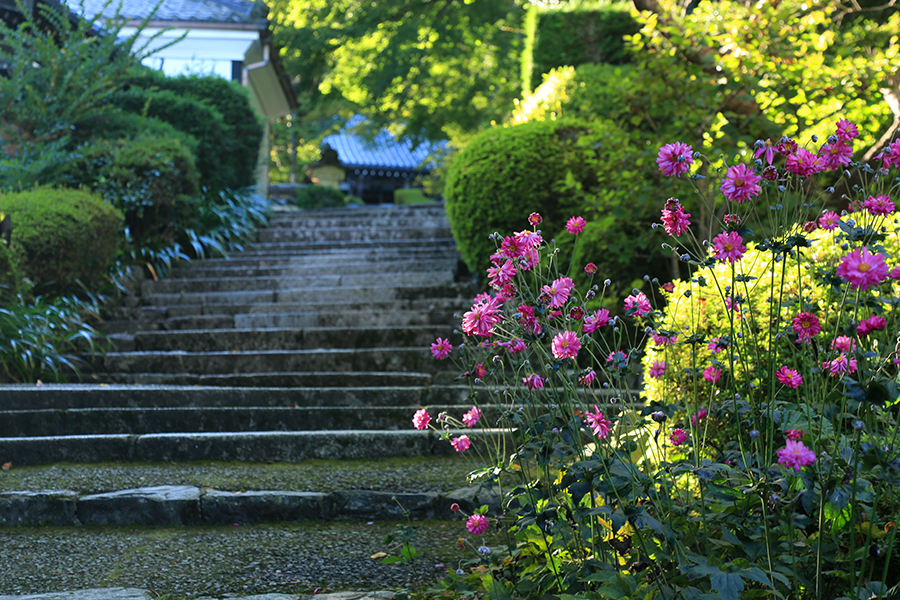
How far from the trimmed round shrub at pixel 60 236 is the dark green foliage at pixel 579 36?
5.43m

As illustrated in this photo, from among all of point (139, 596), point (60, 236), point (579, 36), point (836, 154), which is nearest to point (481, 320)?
point (836, 154)

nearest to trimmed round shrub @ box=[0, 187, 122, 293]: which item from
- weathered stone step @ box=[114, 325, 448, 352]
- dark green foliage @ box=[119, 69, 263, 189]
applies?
weathered stone step @ box=[114, 325, 448, 352]

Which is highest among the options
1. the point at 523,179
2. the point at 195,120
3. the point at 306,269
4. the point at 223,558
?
the point at 195,120

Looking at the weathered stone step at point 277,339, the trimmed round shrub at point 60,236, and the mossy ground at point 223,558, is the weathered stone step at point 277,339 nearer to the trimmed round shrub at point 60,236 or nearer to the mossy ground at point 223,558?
the trimmed round shrub at point 60,236

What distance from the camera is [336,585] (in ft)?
6.66

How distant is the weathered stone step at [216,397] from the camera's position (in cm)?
400

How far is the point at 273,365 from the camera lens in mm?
4953

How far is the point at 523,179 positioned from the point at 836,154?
3.78 m

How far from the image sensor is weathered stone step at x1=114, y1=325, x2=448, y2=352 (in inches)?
206

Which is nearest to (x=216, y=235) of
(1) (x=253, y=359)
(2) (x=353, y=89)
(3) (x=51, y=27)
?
(1) (x=253, y=359)

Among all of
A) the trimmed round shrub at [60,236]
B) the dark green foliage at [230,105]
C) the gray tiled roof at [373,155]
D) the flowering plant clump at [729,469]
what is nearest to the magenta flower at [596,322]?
the flowering plant clump at [729,469]

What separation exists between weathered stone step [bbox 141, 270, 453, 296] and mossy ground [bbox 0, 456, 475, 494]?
3670 mm

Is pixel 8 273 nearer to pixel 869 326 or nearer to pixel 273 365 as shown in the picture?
pixel 273 365

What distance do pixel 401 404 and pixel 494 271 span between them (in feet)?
7.88
